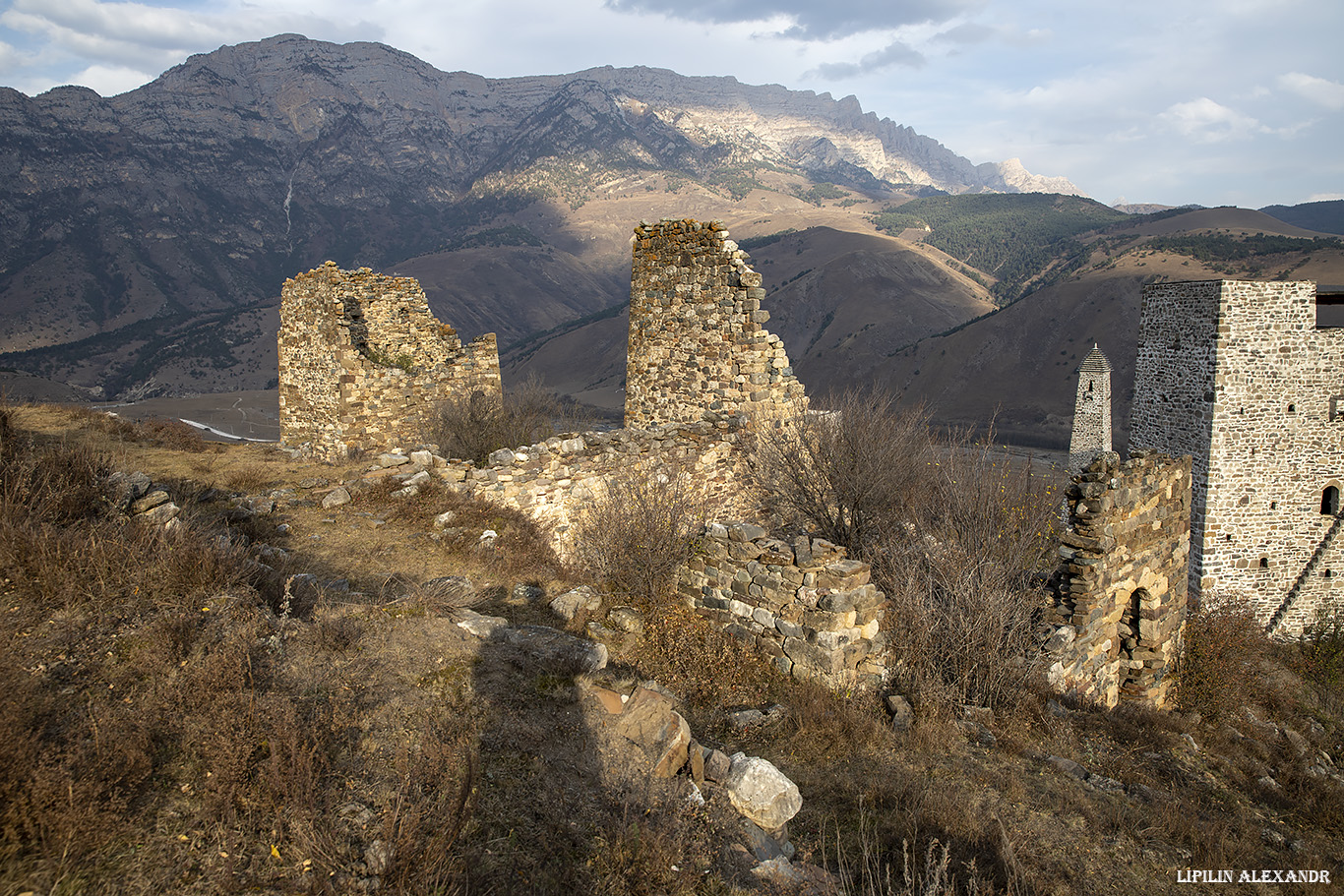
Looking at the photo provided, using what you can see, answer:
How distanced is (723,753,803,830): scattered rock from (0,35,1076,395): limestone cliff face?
80590mm

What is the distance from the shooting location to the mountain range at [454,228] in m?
71.9

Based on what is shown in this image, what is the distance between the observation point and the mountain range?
71.9m

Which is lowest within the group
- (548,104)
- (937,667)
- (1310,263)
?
(937,667)

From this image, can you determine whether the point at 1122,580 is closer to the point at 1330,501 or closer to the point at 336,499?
the point at 336,499

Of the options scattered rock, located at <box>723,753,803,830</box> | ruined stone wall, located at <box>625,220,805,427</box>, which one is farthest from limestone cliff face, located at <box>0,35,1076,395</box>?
scattered rock, located at <box>723,753,803,830</box>

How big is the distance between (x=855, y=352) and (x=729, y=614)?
6673cm

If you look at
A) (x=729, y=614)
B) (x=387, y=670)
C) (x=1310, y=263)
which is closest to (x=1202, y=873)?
(x=729, y=614)

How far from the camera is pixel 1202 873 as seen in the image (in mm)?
3926

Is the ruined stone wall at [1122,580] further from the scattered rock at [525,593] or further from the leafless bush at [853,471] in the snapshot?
the scattered rock at [525,593]

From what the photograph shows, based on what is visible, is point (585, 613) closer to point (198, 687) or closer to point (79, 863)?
point (198, 687)

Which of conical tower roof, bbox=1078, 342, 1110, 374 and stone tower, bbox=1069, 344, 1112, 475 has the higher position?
conical tower roof, bbox=1078, 342, 1110, 374

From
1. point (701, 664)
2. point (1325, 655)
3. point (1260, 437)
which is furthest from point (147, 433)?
point (1325, 655)

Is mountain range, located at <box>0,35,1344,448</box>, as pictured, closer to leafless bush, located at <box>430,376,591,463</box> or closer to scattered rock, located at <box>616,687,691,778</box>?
leafless bush, located at <box>430,376,591,463</box>

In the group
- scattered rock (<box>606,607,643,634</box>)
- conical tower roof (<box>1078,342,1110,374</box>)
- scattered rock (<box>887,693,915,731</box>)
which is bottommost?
scattered rock (<box>887,693,915,731</box>)
